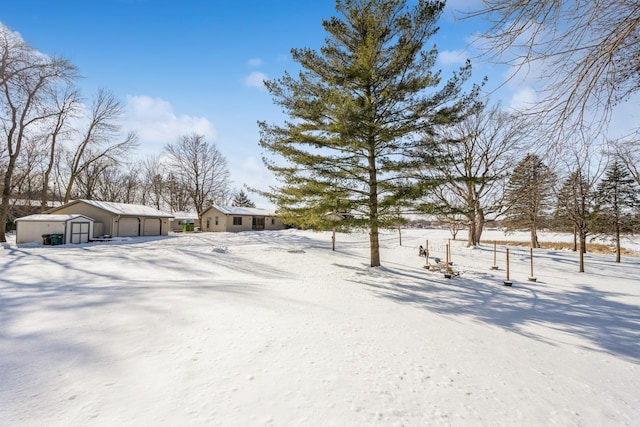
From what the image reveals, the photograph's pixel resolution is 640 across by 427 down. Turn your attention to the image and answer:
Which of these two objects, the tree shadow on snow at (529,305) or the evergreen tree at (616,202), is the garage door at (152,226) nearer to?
the tree shadow on snow at (529,305)

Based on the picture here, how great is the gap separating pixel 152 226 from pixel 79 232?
7101 mm

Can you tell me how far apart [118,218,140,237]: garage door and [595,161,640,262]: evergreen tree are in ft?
121

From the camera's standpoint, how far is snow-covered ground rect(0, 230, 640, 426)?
98.1 inches

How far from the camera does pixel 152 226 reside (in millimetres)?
28047

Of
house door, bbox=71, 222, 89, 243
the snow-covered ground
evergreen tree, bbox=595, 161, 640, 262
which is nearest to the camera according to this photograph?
the snow-covered ground

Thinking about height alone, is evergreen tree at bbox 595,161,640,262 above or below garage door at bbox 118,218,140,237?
above

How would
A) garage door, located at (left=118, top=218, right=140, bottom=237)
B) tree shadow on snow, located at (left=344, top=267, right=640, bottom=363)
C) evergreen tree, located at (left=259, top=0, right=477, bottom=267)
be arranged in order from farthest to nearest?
garage door, located at (left=118, top=218, right=140, bottom=237)
evergreen tree, located at (left=259, top=0, right=477, bottom=267)
tree shadow on snow, located at (left=344, top=267, right=640, bottom=363)

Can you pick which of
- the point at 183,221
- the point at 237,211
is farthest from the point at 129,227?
the point at 183,221

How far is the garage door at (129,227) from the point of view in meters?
24.8

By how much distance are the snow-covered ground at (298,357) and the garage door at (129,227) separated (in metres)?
19.2

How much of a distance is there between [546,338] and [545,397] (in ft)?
8.97

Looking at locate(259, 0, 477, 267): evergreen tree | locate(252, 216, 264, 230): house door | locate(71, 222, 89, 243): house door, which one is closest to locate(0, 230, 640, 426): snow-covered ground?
locate(259, 0, 477, 267): evergreen tree

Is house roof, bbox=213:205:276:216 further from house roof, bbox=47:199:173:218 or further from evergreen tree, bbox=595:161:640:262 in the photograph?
evergreen tree, bbox=595:161:640:262

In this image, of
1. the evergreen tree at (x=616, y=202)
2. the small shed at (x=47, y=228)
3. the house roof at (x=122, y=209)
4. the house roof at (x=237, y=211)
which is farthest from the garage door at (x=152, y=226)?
the evergreen tree at (x=616, y=202)
